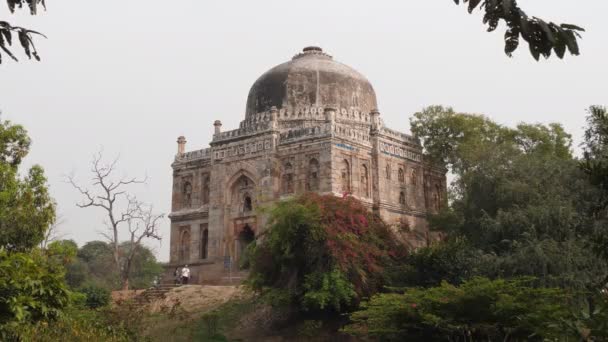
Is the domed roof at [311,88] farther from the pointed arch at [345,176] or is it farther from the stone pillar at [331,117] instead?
the pointed arch at [345,176]

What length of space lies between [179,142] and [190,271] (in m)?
5.91

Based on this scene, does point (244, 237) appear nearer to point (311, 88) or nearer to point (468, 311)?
point (311, 88)

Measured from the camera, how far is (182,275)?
2669 centimetres

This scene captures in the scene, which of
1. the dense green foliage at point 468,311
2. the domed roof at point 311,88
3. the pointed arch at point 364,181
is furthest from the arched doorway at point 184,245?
the dense green foliage at point 468,311

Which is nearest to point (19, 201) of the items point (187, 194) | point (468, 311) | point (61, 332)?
point (61, 332)

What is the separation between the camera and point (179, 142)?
3050 centimetres

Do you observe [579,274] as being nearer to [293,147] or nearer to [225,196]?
[293,147]

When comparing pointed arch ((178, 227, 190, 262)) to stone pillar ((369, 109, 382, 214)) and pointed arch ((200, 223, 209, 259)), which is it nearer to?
pointed arch ((200, 223, 209, 259))

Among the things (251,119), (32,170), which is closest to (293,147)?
(251,119)

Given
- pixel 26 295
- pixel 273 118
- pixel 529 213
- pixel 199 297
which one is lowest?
pixel 26 295

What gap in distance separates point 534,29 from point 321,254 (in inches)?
628

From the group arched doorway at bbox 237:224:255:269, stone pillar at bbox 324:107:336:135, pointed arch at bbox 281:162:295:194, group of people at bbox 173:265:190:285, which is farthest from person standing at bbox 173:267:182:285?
stone pillar at bbox 324:107:336:135

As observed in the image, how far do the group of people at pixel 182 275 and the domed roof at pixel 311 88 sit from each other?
6.96 m

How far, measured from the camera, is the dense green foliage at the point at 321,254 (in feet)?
60.0
